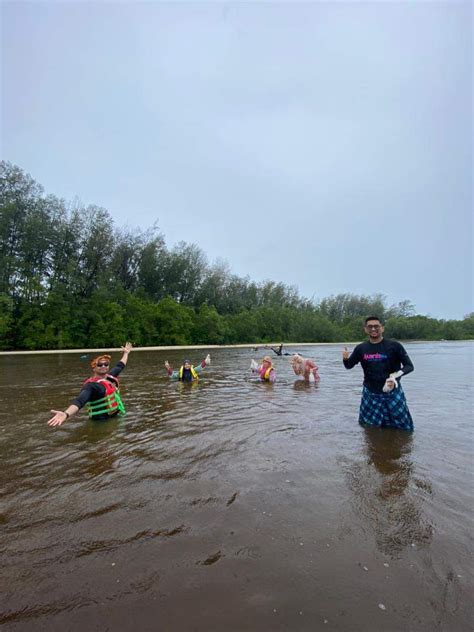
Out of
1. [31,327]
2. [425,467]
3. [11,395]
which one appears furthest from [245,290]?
[425,467]

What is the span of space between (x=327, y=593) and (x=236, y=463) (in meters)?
2.45

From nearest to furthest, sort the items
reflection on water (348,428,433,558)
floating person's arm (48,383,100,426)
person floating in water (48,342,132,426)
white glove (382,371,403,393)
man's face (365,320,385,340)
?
reflection on water (348,428,433,558)
floating person's arm (48,383,100,426)
white glove (382,371,403,393)
man's face (365,320,385,340)
person floating in water (48,342,132,426)

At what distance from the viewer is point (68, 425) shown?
681cm

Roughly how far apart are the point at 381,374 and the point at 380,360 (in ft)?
0.88

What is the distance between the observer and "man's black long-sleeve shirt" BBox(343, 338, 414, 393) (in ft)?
20.1

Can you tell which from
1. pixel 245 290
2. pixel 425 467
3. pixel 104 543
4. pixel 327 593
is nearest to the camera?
pixel 327 593

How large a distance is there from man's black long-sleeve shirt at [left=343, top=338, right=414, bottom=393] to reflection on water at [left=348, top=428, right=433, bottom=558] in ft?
3.91

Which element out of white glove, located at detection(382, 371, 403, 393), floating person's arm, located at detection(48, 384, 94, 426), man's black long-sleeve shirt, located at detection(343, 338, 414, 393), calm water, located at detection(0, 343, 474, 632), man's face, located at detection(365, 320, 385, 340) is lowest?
calm water, located at detection(0, 343, 474, 632)

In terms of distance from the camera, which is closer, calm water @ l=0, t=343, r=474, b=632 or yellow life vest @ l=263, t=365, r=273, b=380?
calm water @ l=0, t=343, r=474, b=632

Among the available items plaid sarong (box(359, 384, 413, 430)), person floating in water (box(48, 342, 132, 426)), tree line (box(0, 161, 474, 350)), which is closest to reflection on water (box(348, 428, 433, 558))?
plaid sarong (box(359, 384, 413, 430))

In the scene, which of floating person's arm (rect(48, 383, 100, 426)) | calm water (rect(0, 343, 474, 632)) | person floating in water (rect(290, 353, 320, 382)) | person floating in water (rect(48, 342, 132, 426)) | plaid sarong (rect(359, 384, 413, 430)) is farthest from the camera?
person floating in water (rect(290, 353, 320, 382))

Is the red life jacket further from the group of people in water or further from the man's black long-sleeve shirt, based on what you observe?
the man's black long-sleeve shirt

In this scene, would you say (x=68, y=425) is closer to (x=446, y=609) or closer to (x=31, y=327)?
(x=446, y=609)

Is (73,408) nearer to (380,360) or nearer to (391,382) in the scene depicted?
(391,382)
